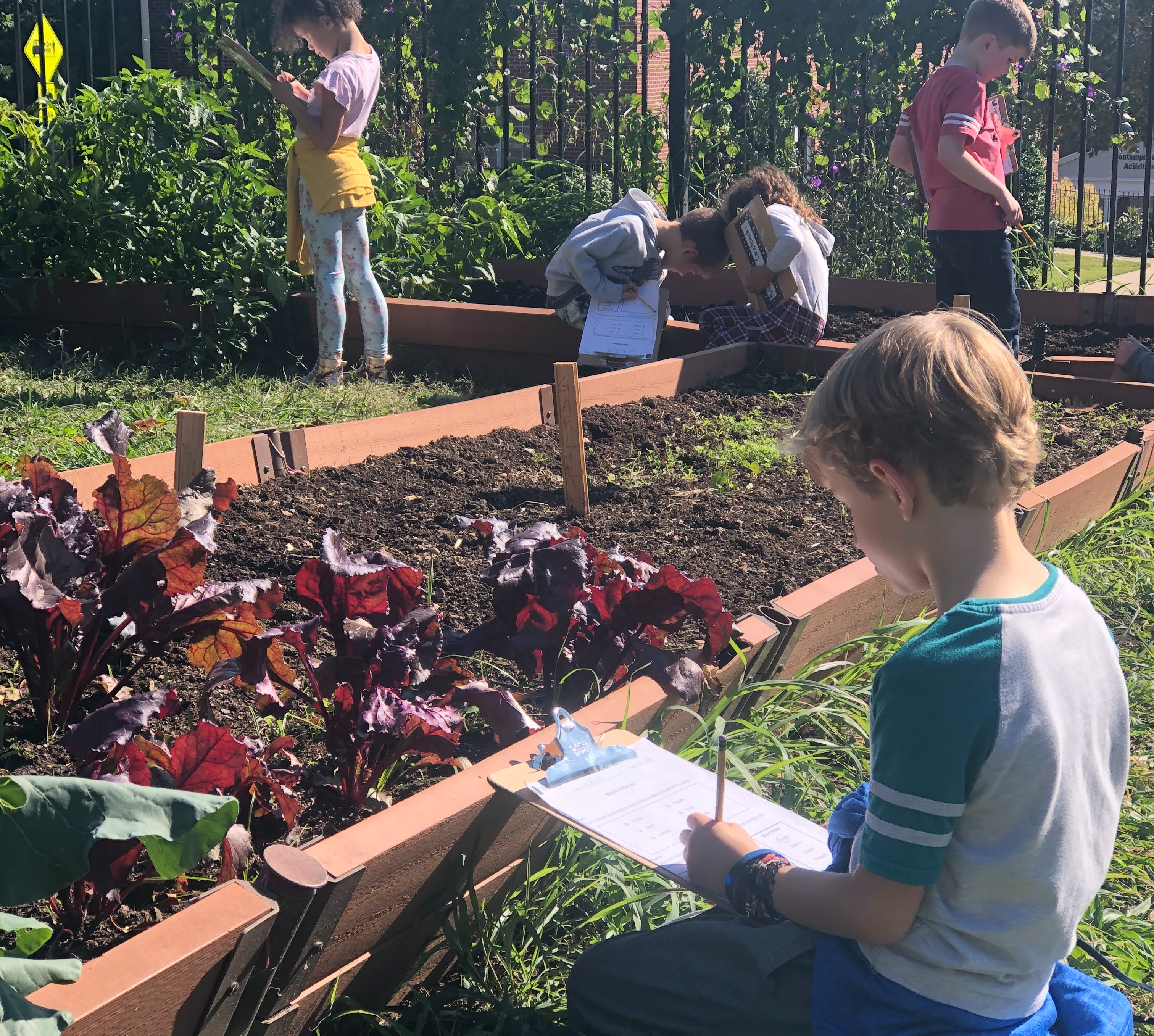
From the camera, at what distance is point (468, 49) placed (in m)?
8.42

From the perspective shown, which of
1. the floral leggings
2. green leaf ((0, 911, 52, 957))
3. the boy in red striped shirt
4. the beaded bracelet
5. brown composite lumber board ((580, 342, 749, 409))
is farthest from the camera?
the floral leggings

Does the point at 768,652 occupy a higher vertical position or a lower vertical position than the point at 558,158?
lower

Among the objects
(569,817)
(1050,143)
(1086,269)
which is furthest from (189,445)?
(1086,269)

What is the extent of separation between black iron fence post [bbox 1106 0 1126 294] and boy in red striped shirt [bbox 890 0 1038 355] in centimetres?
127

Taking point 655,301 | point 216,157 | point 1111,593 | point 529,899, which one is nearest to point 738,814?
point 529,899

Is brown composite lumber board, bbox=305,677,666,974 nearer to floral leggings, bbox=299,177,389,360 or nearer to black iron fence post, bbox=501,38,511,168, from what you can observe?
floral leggings, bbox=299,177,389,360

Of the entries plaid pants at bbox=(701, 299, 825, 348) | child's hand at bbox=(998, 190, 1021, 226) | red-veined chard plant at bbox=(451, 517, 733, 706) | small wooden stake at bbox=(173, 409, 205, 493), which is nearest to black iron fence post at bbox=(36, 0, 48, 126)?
plaid pants at bbox=(701, 299, 825, 348)

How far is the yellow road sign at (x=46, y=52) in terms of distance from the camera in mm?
7332

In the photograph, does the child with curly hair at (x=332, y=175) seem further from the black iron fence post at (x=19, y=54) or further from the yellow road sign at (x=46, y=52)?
the yellow road sign at (x=46, y=52)

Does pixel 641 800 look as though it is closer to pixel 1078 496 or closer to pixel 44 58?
pixel 1078 496

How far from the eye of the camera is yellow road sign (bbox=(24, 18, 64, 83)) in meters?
7.33

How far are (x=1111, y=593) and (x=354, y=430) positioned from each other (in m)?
2.54

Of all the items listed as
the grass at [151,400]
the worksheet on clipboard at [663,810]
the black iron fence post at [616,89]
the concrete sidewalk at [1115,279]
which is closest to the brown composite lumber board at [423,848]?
the worksheet on clipboard at [663,810]

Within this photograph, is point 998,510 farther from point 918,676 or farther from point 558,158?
point 558,158
